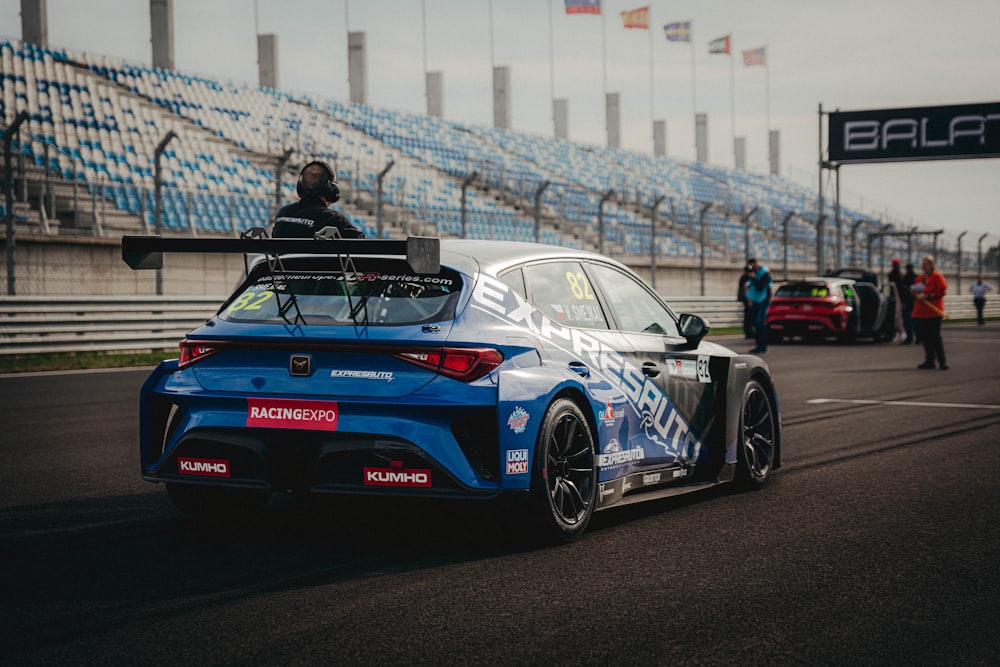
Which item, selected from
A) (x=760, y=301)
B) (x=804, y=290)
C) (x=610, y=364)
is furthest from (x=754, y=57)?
(x=610, y=364)

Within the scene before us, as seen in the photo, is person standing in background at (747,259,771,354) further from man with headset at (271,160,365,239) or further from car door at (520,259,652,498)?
car door at (520,259,652,498)

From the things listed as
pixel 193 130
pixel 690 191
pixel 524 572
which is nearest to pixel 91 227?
pixel 193 130

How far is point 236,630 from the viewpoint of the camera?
3969 mm

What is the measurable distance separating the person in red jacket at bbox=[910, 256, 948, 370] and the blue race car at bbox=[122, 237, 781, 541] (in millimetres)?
11953

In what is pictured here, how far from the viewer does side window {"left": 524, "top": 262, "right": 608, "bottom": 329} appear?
5699 millimetres

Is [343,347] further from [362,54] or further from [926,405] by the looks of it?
[362,54]

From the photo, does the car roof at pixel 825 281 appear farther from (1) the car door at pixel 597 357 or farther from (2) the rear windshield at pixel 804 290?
(1) the car door at pixel 597 357

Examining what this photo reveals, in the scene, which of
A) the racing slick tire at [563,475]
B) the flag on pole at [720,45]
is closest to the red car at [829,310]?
the racing slick tire at [563,475]

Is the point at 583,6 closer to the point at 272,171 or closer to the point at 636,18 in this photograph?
the point at 636,18

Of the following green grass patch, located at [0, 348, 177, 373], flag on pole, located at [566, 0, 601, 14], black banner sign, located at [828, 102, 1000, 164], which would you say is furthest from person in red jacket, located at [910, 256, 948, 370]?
flag on pole, located at [566, 0, 601, 14]

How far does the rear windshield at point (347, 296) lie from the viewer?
5203 millimetres

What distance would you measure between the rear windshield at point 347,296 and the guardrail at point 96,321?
12.0 metres

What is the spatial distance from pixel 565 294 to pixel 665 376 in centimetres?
80

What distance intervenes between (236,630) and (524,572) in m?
1.30
